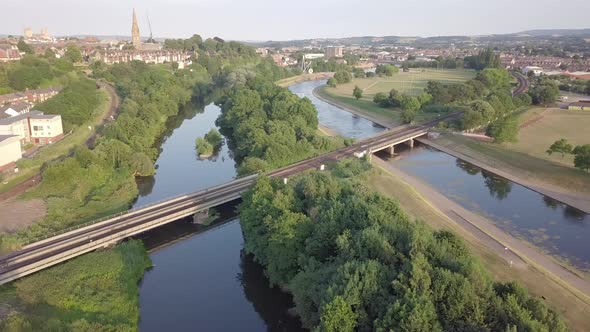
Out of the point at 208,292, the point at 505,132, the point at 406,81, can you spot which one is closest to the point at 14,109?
the point at 208,292

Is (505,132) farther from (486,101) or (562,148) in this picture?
(486,101)

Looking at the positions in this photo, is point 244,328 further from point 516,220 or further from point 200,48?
point 200,48

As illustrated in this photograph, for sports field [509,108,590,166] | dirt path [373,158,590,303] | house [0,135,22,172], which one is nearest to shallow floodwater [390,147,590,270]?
dirt path [373,158,590,303]

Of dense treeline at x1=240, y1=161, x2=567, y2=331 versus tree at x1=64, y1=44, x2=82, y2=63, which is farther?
tree at x1=64, y1=44, x2=82, y2=63

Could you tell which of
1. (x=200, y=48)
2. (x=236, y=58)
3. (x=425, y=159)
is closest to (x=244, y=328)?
(x=425, y=159)

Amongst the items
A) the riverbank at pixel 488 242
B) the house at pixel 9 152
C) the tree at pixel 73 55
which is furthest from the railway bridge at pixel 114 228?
the tree at pixel 73 55

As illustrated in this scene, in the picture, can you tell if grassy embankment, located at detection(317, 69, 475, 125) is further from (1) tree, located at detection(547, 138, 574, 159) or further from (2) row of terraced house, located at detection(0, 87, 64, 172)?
(2) row of terraced house, located at detection(0, 87, 64, 172)
